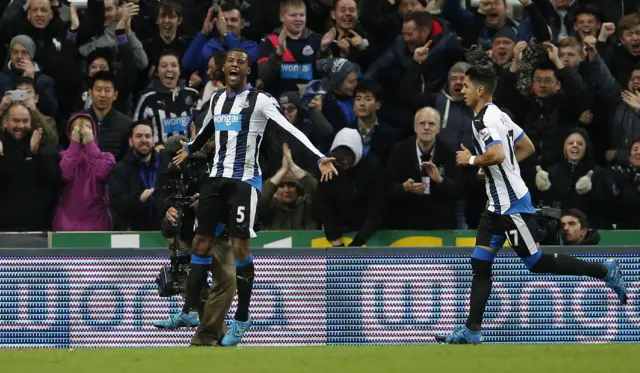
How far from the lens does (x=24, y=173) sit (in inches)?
550

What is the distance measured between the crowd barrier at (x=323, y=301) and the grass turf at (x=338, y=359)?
7.79 ft

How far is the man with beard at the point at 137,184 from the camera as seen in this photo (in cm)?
1380

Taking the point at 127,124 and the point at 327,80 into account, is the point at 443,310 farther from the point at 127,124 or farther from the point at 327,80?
the point at 127,124

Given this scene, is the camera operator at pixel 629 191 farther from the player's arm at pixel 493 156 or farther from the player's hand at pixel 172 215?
the player's hand at pixel 172 215

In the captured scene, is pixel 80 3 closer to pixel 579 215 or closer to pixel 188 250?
pixel 188 250

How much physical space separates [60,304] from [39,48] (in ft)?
13.3

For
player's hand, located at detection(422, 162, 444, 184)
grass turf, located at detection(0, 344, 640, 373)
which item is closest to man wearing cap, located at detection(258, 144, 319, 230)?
player's hand, located at detection(422, 162, 444, 184)

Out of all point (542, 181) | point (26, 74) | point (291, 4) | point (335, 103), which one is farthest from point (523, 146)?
point (26, 74)

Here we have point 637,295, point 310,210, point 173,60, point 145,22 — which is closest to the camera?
point 637,295

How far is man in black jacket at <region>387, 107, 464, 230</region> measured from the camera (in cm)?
1362

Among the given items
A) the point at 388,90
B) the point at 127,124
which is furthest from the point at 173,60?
the point at 388,90

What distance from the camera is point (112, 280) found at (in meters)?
12.9

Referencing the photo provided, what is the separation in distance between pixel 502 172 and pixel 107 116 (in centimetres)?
539

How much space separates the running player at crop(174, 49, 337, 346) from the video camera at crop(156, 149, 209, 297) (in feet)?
1.17
